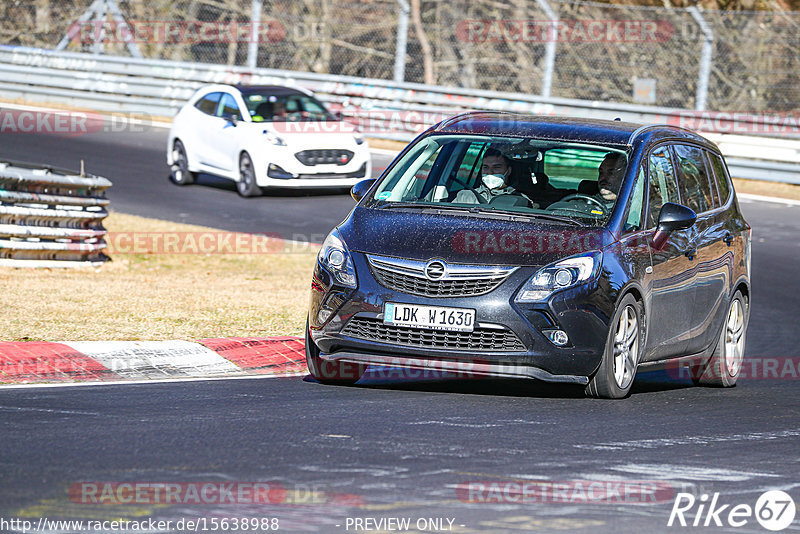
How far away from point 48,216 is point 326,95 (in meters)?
14.0

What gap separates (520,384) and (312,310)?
156cm

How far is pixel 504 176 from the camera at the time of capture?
31.8 feet

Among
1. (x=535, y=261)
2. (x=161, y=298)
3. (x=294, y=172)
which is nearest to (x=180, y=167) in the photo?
(x=294, y=172)

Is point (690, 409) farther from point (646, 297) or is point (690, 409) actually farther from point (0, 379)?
point (0, 379)

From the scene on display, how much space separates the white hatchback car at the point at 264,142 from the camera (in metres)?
21.4

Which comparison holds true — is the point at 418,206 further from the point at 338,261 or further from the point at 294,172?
the point at 294,172

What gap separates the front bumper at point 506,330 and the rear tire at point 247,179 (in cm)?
1297

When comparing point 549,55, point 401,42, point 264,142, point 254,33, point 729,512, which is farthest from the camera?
point 254,33

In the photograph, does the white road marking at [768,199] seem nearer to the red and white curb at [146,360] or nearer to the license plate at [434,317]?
the red and white curb at [146,360]

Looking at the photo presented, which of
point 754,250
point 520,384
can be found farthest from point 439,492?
point 754,250

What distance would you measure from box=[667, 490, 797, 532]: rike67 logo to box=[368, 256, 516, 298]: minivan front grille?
240cm

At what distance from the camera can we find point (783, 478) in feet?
22.1

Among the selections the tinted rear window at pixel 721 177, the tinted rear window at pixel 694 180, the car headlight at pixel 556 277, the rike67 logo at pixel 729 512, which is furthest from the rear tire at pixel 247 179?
the rike67 logo at pixel 729 512

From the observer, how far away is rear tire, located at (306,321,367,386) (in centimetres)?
912
